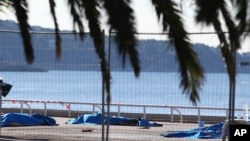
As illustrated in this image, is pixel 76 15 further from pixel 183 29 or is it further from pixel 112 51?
pixel 183 29

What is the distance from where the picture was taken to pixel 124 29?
1.76 metres

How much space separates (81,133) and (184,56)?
49.4ft

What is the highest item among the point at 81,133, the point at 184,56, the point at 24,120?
the point at 184,56

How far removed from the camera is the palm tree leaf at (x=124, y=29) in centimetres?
176

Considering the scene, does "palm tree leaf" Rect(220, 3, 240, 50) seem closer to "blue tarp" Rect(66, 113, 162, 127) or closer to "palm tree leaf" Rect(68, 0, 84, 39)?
"palm tree leaf" Rect(68, 0, 84, 39)

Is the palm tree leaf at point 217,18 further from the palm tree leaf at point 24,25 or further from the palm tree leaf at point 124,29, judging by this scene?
the palm tree leaf at point 24,25

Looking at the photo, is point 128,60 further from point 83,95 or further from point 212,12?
point 83,95

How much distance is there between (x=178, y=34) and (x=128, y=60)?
0.51 feet

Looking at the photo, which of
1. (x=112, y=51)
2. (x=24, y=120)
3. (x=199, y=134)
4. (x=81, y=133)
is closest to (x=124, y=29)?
(x=112, y=51)

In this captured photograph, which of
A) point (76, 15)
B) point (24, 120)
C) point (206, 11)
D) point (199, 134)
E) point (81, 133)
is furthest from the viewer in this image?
point (24, 120)

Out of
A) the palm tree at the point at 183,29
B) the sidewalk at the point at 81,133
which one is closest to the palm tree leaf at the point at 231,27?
the palm tree at the point at 183,29

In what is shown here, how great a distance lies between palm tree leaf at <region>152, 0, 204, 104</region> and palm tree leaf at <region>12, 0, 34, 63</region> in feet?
1.59

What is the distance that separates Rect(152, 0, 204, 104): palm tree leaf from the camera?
1.74 metres

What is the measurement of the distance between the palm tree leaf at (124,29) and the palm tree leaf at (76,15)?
6.9 inches
